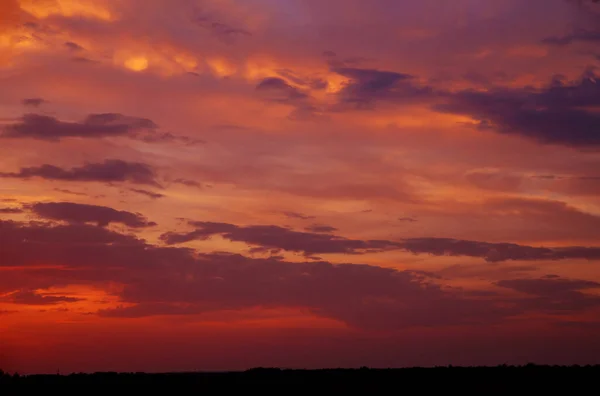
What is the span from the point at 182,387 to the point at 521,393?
98.4ft

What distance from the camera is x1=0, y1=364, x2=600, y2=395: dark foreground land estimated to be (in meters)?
68.2

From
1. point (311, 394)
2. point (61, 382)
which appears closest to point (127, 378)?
point (61, 382)

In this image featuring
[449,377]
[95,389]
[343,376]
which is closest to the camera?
[95,389]

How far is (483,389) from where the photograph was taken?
6631 centimetres

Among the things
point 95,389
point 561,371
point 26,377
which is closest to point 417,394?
point 561,371

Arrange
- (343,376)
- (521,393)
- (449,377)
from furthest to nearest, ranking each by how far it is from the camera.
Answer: (343,376) < (449,377) < (521,393)

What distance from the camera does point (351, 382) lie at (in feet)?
255

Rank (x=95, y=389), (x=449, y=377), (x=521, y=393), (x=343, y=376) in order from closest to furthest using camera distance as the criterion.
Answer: (x=521, y=393) → (x=95, y=389) → (x=449, y=377) → (x=343, y=376)

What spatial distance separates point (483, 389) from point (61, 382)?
41.4 m

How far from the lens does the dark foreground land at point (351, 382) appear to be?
68.2 metres

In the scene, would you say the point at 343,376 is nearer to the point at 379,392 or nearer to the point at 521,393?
the point at 379,392

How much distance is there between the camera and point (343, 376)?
85.1 meters

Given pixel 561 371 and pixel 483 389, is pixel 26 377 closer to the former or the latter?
pixel 483 389

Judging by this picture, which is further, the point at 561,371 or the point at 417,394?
the point at 561,371
